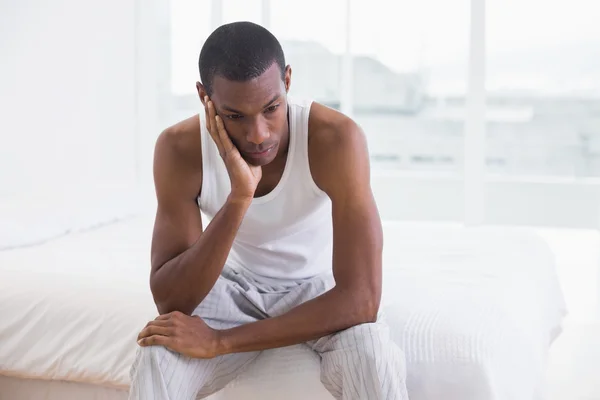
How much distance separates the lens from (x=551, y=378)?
2893 mm

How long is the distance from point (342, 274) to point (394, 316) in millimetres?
233

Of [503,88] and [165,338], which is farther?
[503,88]

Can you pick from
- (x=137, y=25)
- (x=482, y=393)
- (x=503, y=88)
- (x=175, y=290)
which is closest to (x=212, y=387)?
(x=175, y=290)

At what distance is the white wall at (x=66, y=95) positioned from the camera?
339cm

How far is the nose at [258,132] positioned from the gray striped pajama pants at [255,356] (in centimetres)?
36

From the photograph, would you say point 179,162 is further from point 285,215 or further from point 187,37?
point 187,37

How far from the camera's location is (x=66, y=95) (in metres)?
3.88

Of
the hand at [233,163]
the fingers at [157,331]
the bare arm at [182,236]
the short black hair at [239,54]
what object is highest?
the short black hair at [239,54]

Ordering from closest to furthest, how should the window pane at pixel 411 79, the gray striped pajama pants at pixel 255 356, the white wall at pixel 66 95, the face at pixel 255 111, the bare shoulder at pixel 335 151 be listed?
the gray striped pajama pants at pixel 255 356
the face at pixel 255 111
the bare shoulder at pixel 335 151
the white wall at pixel 66 95
the window pane at pixel 411 79

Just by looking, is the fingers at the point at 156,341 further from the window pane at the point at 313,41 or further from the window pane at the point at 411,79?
the window pane at the point at 411,79

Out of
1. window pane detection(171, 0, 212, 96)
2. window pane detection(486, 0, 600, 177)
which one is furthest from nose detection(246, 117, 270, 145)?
window pane detection(171, 0, 212, 96)

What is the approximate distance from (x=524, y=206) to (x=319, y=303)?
13.5 feet

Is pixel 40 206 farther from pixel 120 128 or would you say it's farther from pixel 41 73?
pixel 120 128

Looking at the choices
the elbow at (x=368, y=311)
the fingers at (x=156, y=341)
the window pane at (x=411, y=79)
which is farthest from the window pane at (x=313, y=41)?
the fingers at (x=156, y=341)
